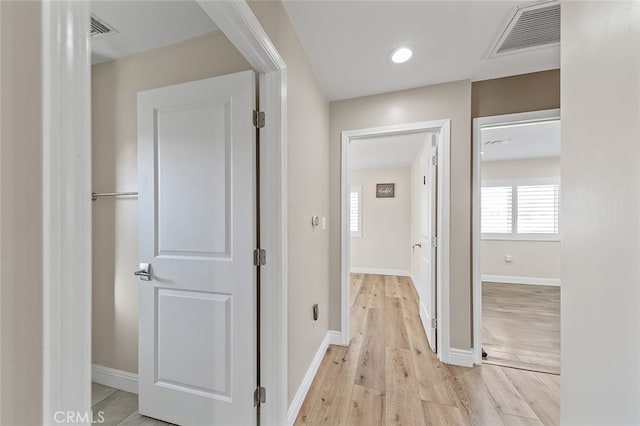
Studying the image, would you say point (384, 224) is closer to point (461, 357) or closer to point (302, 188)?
point (461, 357)

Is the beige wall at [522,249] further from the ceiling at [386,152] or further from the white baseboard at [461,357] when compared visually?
the white baseboard at [461,357]

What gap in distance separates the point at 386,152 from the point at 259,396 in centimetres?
378

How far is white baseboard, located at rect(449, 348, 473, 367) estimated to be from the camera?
1986mm

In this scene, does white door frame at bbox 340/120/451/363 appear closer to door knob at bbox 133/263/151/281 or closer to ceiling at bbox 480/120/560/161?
ceiling at bbox 480/120/560/161

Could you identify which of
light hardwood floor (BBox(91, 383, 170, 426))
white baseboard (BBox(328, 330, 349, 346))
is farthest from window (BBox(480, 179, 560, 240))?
light hardwood floor (BBox(91, 383, 170, 426))

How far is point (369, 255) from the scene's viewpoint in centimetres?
551

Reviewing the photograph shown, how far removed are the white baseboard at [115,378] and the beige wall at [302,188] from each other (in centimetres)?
116

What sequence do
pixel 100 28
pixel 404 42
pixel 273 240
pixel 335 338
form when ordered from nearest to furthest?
pixel 273 240 → pixel 100 28 → pixel 404 42 → pixel 335 338

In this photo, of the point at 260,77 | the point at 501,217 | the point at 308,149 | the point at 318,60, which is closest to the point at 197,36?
the point at 260,77

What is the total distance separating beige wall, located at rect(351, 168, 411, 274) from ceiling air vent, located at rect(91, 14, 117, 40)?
180 inches

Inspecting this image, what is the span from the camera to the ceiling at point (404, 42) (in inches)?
53.5

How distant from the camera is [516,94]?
6.58 ft

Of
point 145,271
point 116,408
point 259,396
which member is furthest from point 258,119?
point 116,408

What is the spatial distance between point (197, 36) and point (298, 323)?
1931mm
